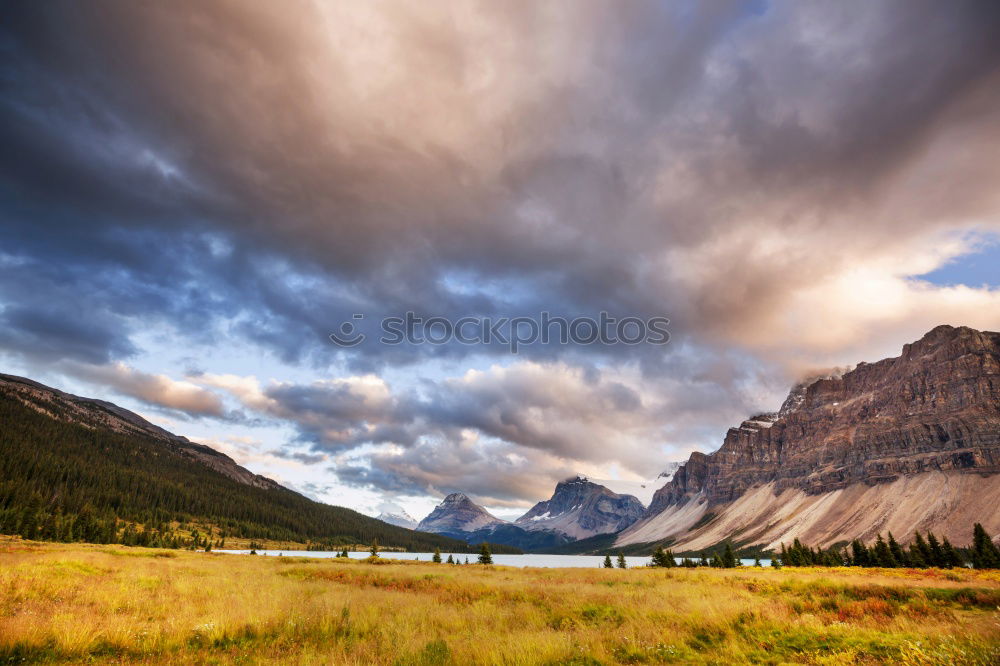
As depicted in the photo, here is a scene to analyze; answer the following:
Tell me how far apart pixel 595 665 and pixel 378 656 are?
4.73 m

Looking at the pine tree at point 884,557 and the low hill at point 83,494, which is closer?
the pine tree at point 884,557

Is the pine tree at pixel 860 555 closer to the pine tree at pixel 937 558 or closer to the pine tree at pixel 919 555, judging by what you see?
the pine tree at pixel 919 555

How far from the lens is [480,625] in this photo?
1316cm

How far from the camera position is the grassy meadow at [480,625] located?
9.88 meters

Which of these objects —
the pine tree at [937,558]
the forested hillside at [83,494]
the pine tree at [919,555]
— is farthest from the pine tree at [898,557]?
the forested hillside at [83,494]

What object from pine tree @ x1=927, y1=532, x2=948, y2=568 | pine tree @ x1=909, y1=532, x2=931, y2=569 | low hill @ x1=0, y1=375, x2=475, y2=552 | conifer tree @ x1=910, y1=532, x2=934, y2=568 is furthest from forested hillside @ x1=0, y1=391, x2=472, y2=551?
pine tree @ x1=927, y1=532, x2=948, y2=568

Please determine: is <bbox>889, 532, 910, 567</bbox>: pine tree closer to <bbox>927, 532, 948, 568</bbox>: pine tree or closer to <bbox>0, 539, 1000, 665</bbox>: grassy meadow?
<bbox>927, 532, 948, 568</bbox>: pine tree

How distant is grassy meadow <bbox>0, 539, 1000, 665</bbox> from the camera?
32.4 feet

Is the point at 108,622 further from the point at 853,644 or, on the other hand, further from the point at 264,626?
the point at 853,644

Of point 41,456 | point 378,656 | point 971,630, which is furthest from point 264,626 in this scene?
point 41,456

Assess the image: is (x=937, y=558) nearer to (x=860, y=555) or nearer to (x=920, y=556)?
(x=920, y=556)

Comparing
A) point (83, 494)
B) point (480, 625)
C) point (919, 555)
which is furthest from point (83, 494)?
point (919, 555)

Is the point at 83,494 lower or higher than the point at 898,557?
higher

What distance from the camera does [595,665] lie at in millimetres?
9430
